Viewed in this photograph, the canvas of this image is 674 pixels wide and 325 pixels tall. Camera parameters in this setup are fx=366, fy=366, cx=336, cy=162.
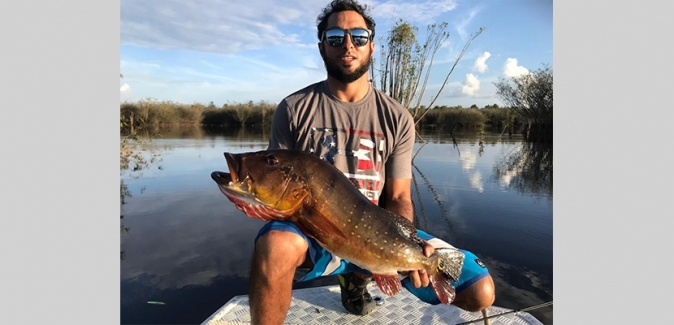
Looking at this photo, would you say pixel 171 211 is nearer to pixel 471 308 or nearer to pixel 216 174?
pixel 216 174

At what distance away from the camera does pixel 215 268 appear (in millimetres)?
5344

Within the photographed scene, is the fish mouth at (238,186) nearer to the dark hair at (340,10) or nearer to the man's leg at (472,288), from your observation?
the man's leg at (472,288)

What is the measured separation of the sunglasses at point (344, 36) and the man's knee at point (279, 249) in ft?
5.74

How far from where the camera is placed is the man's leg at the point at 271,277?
2420mm

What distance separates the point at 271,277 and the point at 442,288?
1217mm

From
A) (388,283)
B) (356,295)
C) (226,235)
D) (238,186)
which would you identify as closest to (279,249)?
(238,186)

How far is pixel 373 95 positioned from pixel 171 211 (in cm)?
651

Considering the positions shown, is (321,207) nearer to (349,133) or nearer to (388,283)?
(388,283)

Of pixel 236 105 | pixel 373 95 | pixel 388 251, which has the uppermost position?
pixel 236 105

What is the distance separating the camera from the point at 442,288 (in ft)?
8.62

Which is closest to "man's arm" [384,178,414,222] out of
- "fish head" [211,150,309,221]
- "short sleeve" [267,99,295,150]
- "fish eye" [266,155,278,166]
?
"short sleeve" [267,99,295,150]

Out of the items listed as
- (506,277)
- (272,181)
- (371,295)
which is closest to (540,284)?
(506,277)

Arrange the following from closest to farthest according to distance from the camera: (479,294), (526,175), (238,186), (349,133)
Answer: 1. (238,186)
2. (479,294)
3. (349,133)
4. (526,175)

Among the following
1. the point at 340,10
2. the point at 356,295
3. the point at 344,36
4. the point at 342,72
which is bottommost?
the point at 356,295
